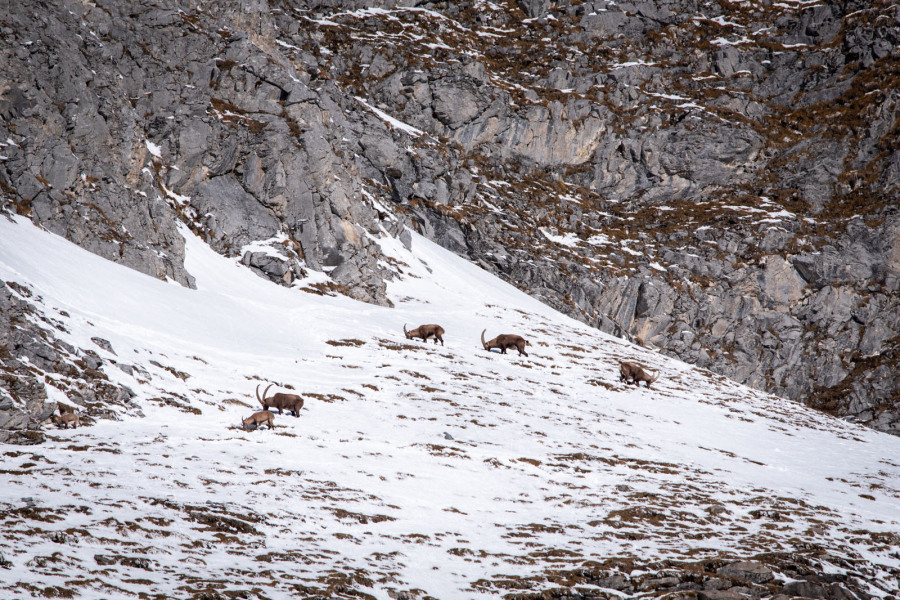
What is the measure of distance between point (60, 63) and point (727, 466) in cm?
4424

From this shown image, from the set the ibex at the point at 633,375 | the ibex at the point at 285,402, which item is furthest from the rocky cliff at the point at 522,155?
the ibex at the point at 633,375

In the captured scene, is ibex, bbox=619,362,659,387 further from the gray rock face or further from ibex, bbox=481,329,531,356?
the gray rock face

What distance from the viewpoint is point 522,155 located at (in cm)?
9919

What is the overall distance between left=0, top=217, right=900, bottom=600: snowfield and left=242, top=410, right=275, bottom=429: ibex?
45 centimetres

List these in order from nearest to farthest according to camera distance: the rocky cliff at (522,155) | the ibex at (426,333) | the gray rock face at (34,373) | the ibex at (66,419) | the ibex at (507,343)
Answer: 1. the gray rock face at (34,373)
2. the ibex at (66,419)
3. the rocky cliff at (522,155)
4. the ibex at (426,333)
5. the ibex at (507,343)

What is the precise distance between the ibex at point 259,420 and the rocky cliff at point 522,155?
4.42m

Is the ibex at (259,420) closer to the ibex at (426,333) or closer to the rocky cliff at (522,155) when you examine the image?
the rocky cliff at (522,155)

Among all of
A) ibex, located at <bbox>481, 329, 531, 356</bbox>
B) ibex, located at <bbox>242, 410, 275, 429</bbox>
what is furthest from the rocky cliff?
ibex, located at <bbox>481, 329, 531, 356</bbox>

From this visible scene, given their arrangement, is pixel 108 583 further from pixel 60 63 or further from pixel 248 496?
pixel 60 63

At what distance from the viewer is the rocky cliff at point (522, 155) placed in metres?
41.4

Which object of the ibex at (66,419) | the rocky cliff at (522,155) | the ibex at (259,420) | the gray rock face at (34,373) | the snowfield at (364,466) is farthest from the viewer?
the rocky cliff at (522,155)

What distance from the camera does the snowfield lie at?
1341 cm

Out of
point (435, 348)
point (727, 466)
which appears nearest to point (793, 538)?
point (727, 466)

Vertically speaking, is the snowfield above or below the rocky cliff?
below
